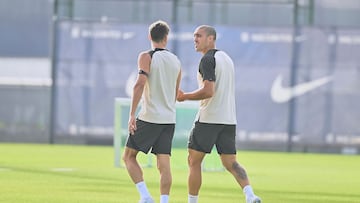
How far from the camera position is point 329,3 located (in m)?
31.8

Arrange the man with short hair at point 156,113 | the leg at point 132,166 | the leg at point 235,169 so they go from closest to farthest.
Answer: the man with short hair at point 156,113, the leg at point 132,166, the leg at point 235,169

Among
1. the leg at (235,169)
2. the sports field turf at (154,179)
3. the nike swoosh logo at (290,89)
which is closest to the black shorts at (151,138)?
the leg at (235,169)

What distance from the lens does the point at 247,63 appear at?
3147 cm

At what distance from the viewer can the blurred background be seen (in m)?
31.2

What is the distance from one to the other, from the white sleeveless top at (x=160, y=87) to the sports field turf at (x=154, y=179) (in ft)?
7.00

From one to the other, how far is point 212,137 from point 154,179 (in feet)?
20.2

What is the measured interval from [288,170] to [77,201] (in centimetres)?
937

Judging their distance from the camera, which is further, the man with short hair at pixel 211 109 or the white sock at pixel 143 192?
the man with short hair at pixel 211 109

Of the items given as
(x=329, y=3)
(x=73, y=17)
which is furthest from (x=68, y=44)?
(x=329, y=3)

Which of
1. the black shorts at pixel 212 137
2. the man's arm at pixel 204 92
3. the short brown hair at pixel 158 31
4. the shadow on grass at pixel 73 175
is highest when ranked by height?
the short brown hair at pixel 158 31

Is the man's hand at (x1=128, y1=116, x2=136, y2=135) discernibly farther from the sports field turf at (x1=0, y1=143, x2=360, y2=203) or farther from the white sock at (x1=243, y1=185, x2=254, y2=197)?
the sports field turf at (x1=0, y1=143, x2=360, y2=203)

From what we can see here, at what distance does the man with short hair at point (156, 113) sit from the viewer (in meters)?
11.9

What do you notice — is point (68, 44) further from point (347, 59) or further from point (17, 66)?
point (347, 59)

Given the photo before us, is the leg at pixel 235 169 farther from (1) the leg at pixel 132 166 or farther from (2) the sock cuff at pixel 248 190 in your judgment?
(1) the leg at pixel 132 166
